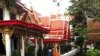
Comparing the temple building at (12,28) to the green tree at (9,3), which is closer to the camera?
the temple building at (12,28)

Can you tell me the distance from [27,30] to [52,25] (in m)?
20.6

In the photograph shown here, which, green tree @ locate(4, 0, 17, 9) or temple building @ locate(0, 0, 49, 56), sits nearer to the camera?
temple building @ locate(0, 0, 49, 56)

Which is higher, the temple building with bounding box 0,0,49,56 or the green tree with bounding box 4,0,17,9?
the green tree with bounding box 4,0,17,9

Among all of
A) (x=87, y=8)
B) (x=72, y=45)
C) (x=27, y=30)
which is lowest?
(x=72, y=45)

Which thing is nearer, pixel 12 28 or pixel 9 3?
pixel 12 28

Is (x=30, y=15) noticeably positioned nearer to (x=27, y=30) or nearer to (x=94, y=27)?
(x=27, y=30)

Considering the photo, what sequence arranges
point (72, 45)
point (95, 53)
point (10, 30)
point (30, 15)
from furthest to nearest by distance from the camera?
point (72, 45) < point (30, 15) < point (95, 53) < point (10, 30)

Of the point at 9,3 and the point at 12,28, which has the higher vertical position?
the point at 9,3

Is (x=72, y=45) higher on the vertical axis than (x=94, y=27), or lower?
lower

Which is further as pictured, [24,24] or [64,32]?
[64,32]

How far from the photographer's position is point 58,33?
42312 mm

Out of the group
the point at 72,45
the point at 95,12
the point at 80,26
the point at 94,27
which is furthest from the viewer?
the point at 72,45

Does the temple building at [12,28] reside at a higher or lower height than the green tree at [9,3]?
lower

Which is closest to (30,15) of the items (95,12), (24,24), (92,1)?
(24,24)
